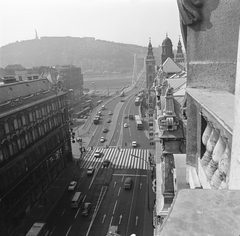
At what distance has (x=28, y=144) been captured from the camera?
36.2 meters

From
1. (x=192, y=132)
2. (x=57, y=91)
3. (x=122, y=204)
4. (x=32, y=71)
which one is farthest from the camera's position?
(x=32, y=71)

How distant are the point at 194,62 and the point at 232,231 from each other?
6.28 m

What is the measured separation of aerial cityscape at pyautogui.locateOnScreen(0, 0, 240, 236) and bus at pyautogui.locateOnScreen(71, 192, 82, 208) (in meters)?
0.15

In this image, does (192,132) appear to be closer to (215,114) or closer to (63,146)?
(215,114)

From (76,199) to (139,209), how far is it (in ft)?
30.9

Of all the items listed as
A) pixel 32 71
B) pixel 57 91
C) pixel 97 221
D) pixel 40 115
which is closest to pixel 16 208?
pixel 97 221

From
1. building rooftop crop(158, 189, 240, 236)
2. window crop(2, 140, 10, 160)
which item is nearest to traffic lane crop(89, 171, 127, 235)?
window crop(2, 140, 10, 160)

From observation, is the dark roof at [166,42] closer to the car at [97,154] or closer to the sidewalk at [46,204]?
the car at [97,154]

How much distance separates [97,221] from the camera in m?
32.6

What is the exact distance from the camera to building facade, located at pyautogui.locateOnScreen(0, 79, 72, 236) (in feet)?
102

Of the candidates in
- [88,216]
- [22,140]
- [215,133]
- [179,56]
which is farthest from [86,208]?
[179,56]

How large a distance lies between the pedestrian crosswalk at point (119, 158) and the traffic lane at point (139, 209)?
572cm

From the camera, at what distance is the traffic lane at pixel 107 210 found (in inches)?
1224

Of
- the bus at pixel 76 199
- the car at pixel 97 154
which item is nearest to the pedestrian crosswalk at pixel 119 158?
the car at pixel 97 154
